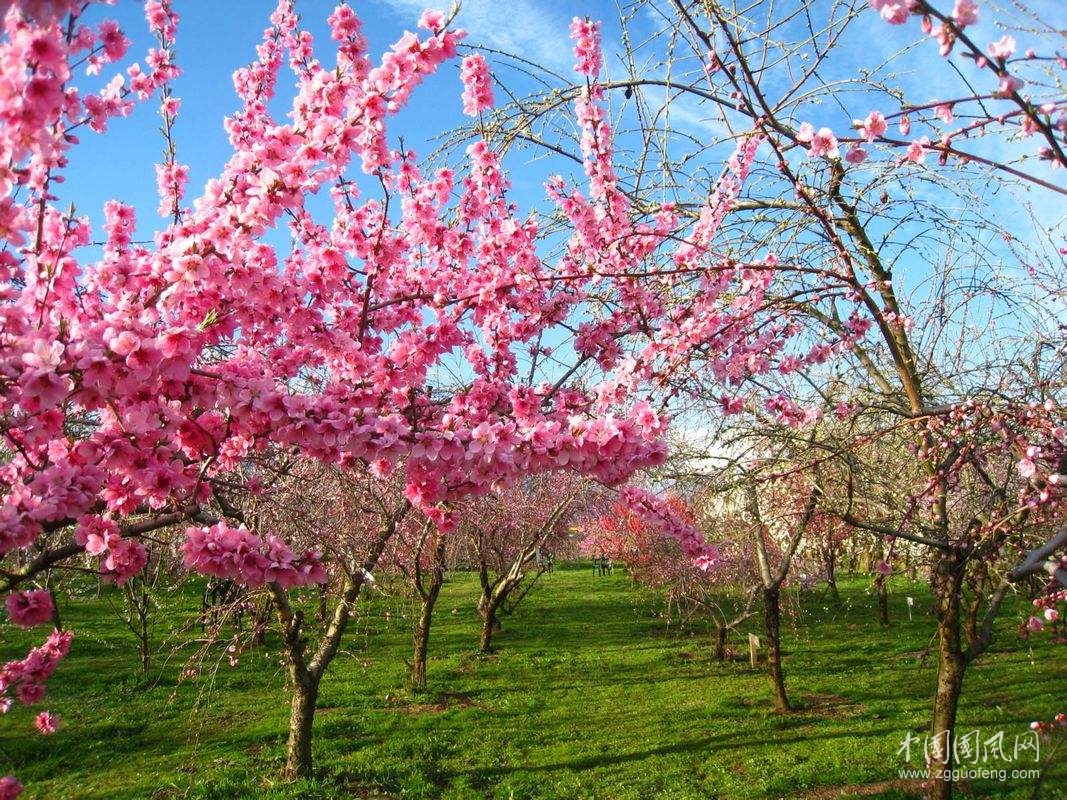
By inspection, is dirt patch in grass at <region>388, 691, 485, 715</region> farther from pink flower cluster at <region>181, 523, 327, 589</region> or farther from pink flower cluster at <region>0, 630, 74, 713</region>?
pink flower cluster at <region>181, 523, 327, 589</region>

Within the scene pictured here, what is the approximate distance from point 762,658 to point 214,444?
460 inches

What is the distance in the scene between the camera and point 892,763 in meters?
7.05

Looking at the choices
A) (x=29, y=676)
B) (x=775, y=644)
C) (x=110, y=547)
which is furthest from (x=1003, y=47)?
(x=775, y=644)

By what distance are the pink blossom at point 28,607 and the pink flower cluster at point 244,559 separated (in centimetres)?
61

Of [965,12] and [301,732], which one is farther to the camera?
[301,732]

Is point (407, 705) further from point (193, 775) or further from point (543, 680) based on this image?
point (193, 775)

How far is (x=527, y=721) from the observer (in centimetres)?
884

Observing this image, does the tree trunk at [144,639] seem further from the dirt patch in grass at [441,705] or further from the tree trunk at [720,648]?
the tree trunk at [720,648]

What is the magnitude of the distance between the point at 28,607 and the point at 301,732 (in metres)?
4.94

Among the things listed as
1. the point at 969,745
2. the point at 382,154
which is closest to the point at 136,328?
the point at 382,154

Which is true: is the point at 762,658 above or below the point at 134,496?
below

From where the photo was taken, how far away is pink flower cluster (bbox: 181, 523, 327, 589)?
233 centimetres

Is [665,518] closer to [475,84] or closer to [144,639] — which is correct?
[475,84]

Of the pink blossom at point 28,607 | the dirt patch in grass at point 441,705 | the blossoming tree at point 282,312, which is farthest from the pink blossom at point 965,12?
the dirt patch in grass at point 441,705
